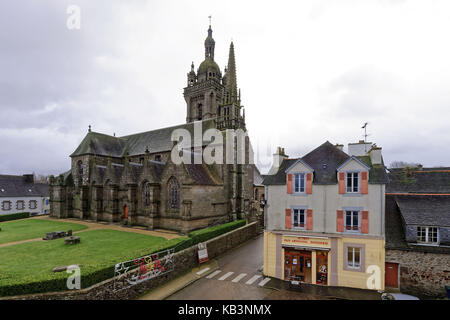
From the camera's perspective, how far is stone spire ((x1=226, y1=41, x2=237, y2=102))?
35366 mm

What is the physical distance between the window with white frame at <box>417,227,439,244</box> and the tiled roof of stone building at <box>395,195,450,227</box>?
57cm

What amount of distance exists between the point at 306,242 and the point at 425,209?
865 centimetres

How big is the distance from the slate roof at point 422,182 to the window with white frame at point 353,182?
6176 mm

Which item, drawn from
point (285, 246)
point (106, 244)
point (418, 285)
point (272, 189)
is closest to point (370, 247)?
point (418, 285)

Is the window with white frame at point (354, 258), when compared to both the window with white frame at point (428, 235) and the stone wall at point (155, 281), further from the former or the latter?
the stone wall at point (155, 281)

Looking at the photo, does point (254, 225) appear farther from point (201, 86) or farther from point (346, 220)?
point (201, 86)

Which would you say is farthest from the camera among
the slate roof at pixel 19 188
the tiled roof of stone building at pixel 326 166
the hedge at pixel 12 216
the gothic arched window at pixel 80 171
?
the slate roof at pixel 19 188

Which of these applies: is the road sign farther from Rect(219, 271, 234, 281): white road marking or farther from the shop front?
the shop front

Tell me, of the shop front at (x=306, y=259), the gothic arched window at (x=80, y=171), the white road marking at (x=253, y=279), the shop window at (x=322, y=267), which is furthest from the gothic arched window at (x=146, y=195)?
the shop window at (x=322, y=267)

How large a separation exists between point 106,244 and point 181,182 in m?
9.96

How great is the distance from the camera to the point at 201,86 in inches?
1821

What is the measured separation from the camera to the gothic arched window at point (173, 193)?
89.9ft

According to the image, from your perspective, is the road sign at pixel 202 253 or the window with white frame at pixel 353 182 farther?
the road sign at pixel 202 253

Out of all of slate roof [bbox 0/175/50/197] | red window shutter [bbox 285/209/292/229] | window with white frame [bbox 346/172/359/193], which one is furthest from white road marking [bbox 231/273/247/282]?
slate roof [bbox 0/175/50/197]
